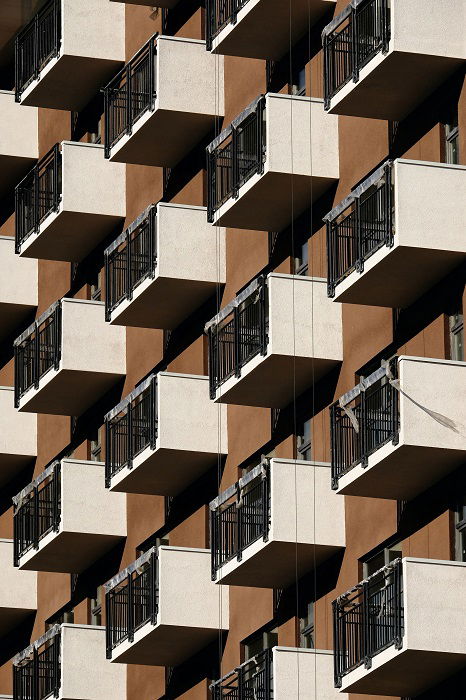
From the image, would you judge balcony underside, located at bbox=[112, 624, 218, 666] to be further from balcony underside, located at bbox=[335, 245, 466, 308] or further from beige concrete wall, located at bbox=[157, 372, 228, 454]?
balcony underside, located at bbox=[335, 245, 466, 308]

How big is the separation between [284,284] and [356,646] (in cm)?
661

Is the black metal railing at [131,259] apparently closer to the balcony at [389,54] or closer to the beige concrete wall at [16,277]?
the balcony at [389,54]

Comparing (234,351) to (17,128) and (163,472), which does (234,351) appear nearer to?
(163,472)

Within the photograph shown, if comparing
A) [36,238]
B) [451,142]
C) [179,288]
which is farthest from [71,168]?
[451,142]

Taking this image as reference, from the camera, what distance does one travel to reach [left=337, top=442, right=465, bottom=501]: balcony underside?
41.3 metres

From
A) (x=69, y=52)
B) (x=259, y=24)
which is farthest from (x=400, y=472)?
(x=69, y=52)

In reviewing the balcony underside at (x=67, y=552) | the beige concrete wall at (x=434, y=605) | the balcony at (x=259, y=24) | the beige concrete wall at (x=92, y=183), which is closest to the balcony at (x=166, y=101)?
the balcony at (x=259, y=24)

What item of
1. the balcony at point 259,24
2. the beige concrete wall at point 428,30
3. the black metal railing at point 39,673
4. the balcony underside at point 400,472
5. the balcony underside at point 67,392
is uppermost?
the balcony at point 259,24

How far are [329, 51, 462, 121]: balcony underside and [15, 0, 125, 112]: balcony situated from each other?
42.0 feet

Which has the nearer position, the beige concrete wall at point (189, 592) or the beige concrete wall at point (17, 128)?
the beige concrete wall at point (189, 592)

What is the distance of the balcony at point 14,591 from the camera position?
5759cm

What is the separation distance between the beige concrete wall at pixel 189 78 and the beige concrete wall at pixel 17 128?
10133 mm

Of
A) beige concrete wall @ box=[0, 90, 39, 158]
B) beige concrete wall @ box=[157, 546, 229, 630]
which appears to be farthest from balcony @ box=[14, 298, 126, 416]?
beige concrete wall @ box=[157, 546, 229, 630]

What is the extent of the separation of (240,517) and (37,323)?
1028 cm
